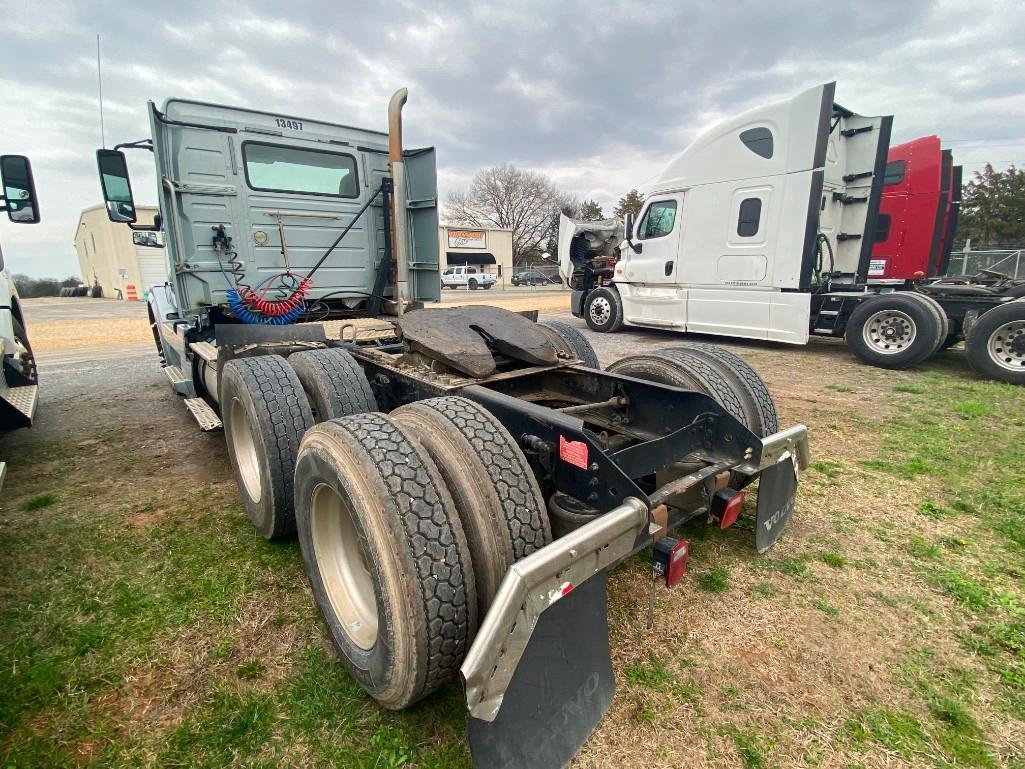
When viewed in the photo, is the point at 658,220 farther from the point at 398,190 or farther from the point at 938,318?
the point at 398,190

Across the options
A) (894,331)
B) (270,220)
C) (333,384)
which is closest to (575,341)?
(333,384)

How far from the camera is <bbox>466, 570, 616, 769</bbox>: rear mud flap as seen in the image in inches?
58.1

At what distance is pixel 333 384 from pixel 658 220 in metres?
8.34

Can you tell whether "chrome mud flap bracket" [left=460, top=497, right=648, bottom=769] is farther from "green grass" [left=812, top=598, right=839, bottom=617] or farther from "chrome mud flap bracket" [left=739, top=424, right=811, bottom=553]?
"green grass" [left=812, top=598, right=839, bottom=617]

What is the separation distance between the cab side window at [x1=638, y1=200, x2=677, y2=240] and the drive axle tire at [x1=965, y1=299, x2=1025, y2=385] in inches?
187

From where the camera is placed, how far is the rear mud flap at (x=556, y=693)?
148 cm

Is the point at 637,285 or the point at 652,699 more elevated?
the point at 637,285

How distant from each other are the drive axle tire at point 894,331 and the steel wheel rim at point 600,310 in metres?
4.82

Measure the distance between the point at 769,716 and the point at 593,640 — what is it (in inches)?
28.7

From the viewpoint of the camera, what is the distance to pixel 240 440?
3.46 m

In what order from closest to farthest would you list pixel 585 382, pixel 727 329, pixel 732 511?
pixel 732 511 → pixel 585 382 → pixel 727 329

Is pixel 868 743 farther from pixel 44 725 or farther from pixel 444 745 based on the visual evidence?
pixel 44 725

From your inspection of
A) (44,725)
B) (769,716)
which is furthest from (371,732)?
(769,716)

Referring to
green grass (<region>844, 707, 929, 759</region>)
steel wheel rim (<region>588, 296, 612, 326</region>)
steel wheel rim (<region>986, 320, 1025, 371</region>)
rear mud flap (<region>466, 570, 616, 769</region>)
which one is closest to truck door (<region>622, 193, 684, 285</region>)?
steel wheel rim (<region>588, 296, 612, 326</region>)
